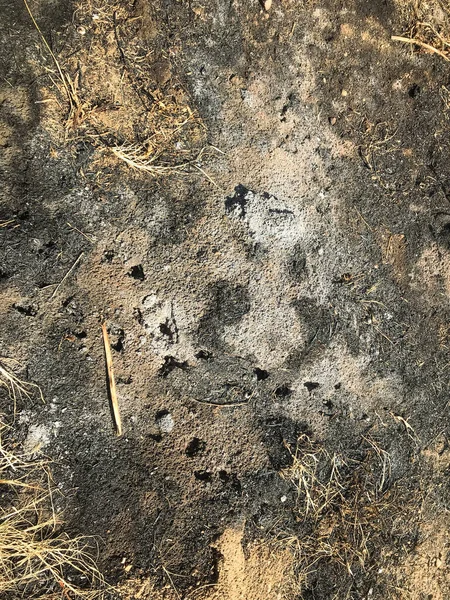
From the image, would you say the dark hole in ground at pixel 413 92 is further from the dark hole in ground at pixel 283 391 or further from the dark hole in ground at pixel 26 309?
the dark hole in ground at pixel 26 309

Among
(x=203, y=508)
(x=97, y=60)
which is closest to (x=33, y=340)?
(x=203, y=508)

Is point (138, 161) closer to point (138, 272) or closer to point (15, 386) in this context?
point (138, 272)

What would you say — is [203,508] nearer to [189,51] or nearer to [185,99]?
[185,99]

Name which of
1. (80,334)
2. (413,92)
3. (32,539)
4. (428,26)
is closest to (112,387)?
(80,334)

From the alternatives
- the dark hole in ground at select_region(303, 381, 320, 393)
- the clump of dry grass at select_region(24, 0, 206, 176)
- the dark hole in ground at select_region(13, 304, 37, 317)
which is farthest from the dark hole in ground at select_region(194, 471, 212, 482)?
the clump of dry grass at select_region(24, 0, 206, 176)

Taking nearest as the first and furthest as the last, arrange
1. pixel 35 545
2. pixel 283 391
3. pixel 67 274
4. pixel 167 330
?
pixel 35 545
pixel 67 274
pixel 167 330
pixel 283 391
